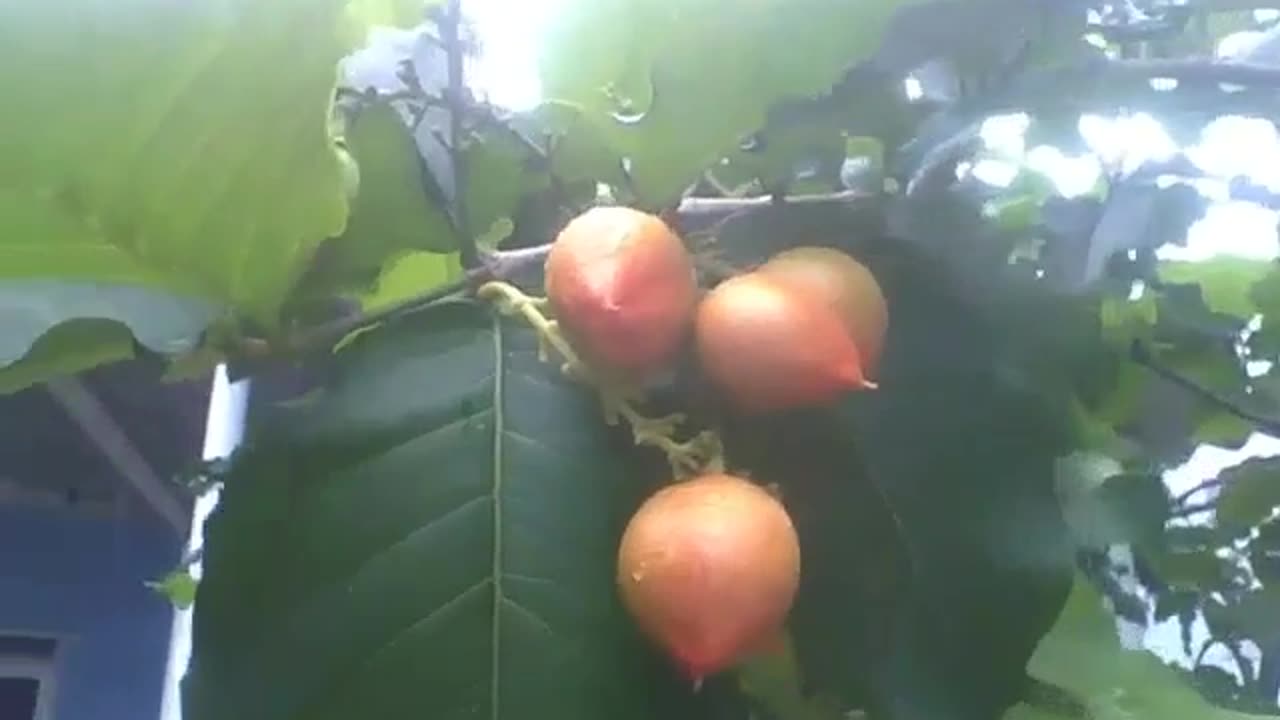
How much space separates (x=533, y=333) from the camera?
32cm

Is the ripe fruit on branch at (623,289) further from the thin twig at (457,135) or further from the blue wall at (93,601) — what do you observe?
the blue wall at (93,601)

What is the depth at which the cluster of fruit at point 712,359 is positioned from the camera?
0.26 metres

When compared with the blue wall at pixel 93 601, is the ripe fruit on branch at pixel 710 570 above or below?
below

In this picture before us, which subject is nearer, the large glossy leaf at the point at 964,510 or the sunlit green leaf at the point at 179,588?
the large glossy leaf at the point at 964,510

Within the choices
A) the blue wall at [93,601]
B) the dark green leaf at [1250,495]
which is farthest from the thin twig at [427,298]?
the blue wall at [93,601]

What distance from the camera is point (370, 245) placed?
339 millimetres

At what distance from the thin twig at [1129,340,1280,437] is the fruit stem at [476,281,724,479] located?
19 cm

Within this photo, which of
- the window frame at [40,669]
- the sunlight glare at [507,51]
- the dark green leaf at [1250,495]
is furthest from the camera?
the window frame at [40,669]

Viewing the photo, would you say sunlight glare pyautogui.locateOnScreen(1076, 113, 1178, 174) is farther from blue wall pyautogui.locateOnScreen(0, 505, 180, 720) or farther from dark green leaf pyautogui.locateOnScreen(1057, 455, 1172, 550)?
blue wall pyautogui.locateOnScreen(0, 505, 180, 720)

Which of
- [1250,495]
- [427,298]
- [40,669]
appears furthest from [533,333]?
[40,669]

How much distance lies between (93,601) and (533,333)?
176cm

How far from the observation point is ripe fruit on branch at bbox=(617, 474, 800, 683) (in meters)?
0.26

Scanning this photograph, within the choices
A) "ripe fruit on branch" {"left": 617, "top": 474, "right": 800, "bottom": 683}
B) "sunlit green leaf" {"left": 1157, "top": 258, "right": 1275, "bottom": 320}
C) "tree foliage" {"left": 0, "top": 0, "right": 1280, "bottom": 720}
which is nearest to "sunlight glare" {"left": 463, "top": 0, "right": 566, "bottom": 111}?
"tree foliage" {"left": 0, "top": 0, "right": 1280, "bottom": 720}

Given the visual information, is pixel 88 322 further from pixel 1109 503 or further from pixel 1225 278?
pixel 1225 278
